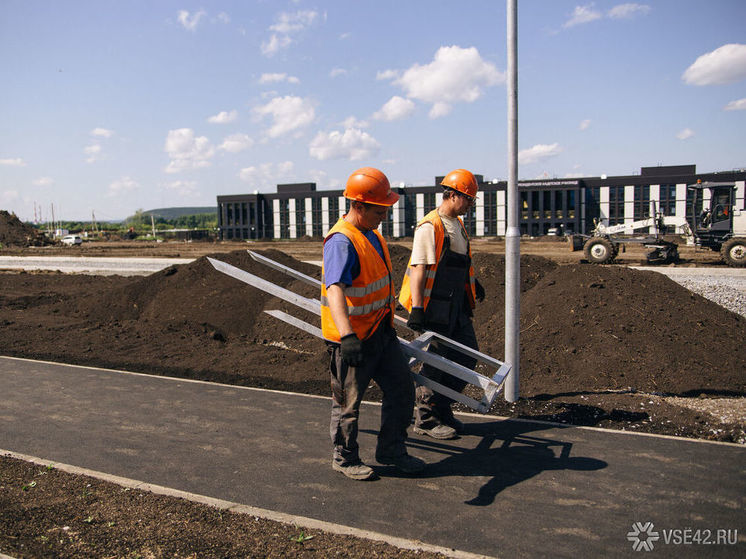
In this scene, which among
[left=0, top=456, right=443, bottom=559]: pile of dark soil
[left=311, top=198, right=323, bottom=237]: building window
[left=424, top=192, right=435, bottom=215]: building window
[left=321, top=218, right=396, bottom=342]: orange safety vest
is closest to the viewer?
[left=0, top=456, right=443, bottom=559]: pile of dark soil

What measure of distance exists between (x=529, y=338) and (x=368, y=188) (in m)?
5.06

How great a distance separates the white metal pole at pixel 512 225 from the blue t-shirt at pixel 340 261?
238 cm

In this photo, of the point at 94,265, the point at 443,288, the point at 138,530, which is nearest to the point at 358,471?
the point at 138,530

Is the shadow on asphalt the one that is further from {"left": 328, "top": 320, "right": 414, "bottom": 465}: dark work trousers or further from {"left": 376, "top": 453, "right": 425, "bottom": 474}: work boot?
{"left": 328, "top": 320, "right": 414, "bottom": 465}: dark work trousers

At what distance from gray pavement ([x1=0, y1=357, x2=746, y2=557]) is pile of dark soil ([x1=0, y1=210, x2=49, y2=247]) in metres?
53.2

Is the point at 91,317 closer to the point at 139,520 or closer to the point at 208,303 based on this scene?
the point at 208,303

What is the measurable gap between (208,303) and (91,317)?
9.35 ft

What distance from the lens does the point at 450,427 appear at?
5.15m

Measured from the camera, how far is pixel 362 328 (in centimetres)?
407

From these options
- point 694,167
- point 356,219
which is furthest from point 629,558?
point 694,167

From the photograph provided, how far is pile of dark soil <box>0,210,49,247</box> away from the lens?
169ft

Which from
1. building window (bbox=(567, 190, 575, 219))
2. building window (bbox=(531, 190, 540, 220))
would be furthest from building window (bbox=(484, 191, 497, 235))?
building window (bbox=(567, 190, 575, 219))

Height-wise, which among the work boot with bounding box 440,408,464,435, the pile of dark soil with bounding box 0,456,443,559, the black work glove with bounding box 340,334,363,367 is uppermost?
the black work glove with bounding box 340,334,363,367

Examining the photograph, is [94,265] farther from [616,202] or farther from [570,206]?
A: [616,202]
